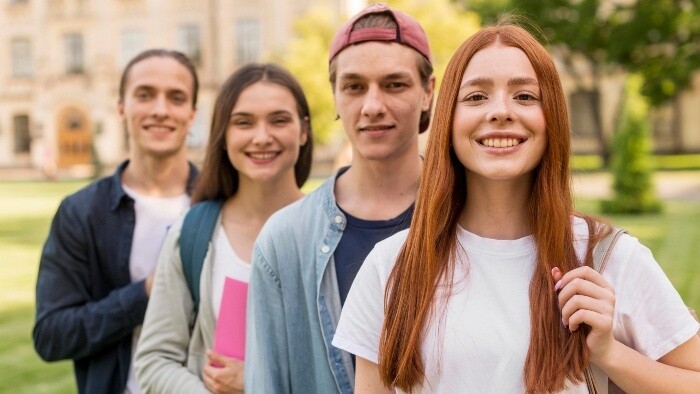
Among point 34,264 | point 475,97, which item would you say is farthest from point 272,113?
point 34,264

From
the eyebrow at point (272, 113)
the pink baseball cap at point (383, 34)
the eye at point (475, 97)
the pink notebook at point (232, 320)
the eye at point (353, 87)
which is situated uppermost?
the pink baseball cap at point (383, 34)

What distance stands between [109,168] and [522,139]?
37.3m

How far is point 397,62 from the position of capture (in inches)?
93.0

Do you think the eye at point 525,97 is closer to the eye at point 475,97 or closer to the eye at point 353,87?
the eye at point 475,97

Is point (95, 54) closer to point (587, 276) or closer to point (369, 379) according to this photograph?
point (369, 379)

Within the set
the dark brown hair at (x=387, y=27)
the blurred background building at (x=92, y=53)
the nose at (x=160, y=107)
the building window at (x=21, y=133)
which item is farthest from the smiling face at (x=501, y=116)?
the building window at (x=21, y=133)

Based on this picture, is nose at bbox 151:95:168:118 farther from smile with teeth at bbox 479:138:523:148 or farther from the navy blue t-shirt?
smile with teeth at bbox 479:138:523:148

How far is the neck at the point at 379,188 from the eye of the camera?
241cm

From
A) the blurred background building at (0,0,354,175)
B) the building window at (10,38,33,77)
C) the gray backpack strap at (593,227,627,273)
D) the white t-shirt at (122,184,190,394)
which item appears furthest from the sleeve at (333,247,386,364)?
the building window at (10,38,33,77)

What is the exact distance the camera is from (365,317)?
191cm

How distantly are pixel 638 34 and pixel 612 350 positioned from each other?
29.7 meters

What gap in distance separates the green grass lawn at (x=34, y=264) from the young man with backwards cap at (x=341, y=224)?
182 inches

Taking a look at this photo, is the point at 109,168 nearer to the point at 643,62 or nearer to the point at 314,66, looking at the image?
the point at 314,66

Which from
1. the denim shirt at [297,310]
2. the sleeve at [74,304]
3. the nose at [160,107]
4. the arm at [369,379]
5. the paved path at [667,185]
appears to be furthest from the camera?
the paved path at [667,185]
